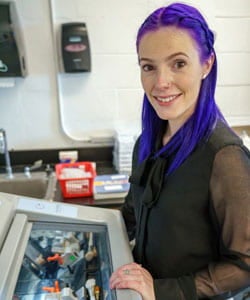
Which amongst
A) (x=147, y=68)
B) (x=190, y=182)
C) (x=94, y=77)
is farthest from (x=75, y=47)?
(x=190, y=182)

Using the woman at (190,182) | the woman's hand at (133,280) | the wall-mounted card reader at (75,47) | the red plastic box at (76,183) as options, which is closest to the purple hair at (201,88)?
the woman at (190,182)

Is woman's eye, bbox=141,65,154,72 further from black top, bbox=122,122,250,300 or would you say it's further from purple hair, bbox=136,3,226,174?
black top, bbox=122,122,250,300

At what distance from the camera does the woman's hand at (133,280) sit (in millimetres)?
766

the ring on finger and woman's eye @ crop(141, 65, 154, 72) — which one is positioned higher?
woman's eye @ crop(141, 65, 154, 72)

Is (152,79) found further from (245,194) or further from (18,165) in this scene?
(18,165)

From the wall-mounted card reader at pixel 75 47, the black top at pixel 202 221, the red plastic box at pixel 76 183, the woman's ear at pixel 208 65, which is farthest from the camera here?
the wall-mounted card reader at pixel 75 47

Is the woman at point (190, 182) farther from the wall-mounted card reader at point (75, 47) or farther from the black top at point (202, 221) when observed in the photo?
the wall-mounted card reader at point (75, 47)

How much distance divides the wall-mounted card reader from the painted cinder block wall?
0.07m

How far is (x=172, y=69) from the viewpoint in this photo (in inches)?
32.6

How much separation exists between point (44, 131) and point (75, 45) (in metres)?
0.61

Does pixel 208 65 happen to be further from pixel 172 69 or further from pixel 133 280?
pixel 133 280

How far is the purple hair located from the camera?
0.80 metres

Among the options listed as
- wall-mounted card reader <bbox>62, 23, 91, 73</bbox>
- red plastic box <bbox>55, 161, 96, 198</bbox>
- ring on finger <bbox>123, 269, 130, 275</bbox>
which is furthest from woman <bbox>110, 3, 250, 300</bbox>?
wall-mounted card reader <bbox>62, 23, 91, 73</bbox>

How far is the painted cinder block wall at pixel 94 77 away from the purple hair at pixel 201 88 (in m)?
1.12
